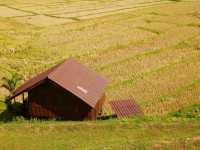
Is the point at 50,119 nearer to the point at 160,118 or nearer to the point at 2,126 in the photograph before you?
the point at 2,126

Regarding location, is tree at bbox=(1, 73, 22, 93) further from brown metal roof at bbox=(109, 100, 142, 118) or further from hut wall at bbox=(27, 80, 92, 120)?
brown metal roof at bbox=(109, 100, 142, 118)

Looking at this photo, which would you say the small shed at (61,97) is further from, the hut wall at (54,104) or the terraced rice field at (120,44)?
the terraced rice field at (120,44)

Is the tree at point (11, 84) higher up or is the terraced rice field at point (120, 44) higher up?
the terraced rice field at point (120, 44)

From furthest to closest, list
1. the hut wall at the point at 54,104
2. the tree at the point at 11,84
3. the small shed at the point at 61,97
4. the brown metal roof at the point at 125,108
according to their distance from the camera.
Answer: the tree at the point at 11,84 → the brown metal roof at the point at 125,108 → the hut wall at the point at 54,104 → the small shed at the point at 61,97

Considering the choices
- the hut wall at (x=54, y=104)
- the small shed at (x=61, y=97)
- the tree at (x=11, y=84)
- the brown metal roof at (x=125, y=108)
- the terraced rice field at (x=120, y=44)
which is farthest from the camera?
the terraced rice field at (x=120, y=44)

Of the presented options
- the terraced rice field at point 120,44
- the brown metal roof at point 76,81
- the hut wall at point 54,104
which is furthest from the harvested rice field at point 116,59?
the brown metal roof at point 76,81

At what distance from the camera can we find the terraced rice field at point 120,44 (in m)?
24.3

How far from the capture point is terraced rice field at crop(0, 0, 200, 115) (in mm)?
24328

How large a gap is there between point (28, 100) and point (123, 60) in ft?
37.0

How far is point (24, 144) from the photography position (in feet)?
53.3

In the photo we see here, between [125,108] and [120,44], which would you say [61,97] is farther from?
[120,44]

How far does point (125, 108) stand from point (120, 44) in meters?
15.2

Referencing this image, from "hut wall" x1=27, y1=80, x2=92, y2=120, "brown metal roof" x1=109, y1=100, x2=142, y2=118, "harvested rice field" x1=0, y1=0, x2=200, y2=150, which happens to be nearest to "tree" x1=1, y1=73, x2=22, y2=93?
"harvested rice field" x1=0, y1=0, x2=200, y2=150

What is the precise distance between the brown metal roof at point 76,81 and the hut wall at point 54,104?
9.7 inches
